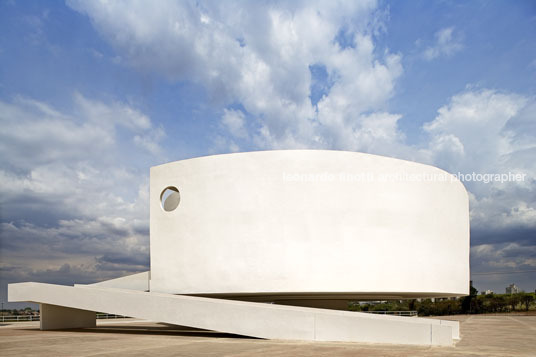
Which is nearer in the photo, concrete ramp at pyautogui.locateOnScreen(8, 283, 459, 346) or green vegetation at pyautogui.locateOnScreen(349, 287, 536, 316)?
concrete ramp at pyautogui.locateOnScreen(8, 283, 459, 346)

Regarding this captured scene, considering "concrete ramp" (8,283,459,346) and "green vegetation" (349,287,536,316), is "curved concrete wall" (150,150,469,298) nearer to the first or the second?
"concrete ramp" (8,283,459,346)

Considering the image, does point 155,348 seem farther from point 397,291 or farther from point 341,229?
point 397,291

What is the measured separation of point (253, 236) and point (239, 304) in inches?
159

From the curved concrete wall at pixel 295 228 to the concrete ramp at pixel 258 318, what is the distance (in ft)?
10.5

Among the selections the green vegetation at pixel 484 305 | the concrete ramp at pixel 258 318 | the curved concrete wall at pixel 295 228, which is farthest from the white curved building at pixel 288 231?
the green vegetation at pixel 484 305

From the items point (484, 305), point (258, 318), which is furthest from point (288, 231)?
point (484, 305)

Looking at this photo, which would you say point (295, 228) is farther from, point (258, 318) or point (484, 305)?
point (484, 305)

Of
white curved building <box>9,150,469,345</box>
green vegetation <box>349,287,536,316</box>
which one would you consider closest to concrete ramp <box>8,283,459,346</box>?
white curved building <box>9,150,469,345</box>

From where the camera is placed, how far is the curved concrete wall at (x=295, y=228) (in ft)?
53.0

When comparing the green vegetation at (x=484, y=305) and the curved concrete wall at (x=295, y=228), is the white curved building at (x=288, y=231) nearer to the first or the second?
the curved concrete wall at (x=295, y=228)

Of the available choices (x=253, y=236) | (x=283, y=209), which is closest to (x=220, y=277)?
(x=253, y=236)

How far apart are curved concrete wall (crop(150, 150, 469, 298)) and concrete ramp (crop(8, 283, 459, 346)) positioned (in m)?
3.20

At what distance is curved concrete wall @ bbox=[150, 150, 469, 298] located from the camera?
16156 mm

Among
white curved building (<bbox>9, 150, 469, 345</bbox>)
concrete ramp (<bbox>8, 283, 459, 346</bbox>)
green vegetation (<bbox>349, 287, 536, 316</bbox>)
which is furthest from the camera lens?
green vegetation (<bbox>349, 287, 536, 316</bbox>)
